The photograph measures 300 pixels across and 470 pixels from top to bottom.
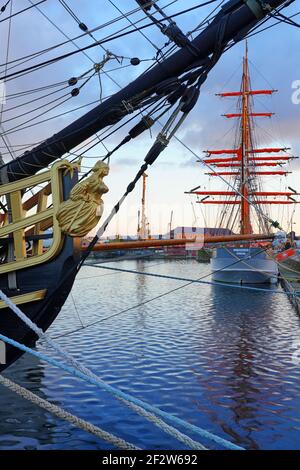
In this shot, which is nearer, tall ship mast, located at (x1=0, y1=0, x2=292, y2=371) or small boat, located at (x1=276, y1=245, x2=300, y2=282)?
tall ship mast, located at (x1=0, y1=0, x2=292, y2=371)

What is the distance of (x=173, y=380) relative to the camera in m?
10.6

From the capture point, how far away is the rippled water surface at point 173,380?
7.68 m

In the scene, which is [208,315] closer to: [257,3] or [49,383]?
[49,383]

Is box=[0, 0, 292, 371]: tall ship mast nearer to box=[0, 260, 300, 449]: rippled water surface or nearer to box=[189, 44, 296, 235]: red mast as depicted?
box=[0, 260, 300, 449]: rippled water surface

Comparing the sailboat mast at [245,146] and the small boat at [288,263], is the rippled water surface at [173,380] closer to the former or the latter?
the small boat at [288,263]

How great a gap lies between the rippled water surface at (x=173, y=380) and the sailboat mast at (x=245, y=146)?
25454 millimetres

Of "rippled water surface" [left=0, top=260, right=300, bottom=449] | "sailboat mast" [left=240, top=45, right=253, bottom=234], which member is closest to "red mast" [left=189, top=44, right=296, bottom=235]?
"sailboat mast" [left=240, top=45, right=253, bottom=234]

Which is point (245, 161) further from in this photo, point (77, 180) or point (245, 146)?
point (77, 180)

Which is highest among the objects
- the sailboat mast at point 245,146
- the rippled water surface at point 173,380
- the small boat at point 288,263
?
the sailboat mast at point 245,146

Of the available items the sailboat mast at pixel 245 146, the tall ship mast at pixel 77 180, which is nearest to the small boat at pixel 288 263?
the sailboat mast at pixel 245 146

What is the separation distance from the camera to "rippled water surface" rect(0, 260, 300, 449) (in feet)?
25.2

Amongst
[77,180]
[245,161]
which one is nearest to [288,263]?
[245,161]

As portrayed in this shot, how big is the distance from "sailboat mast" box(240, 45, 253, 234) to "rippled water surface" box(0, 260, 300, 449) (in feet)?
83.5
